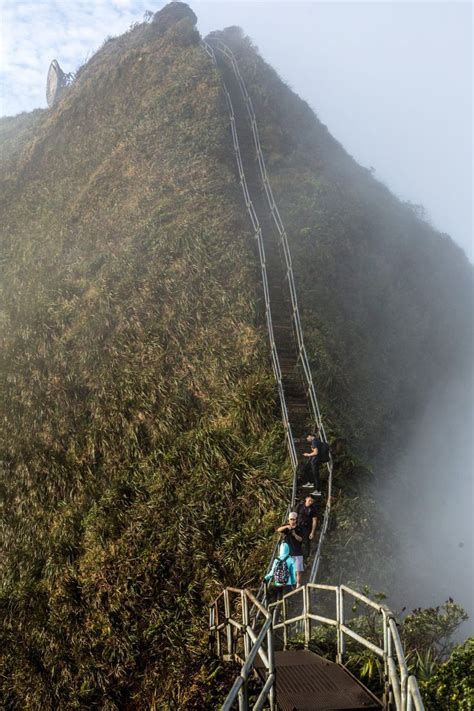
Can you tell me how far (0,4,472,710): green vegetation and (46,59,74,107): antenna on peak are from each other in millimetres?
22696

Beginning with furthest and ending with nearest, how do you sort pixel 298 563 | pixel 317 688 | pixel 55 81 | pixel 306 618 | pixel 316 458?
pixel 55 81 → pixel 316 458 → pixel 298 563 → pixel 306 618 → pixel 317 688

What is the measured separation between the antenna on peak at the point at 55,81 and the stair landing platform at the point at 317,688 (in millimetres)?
54299

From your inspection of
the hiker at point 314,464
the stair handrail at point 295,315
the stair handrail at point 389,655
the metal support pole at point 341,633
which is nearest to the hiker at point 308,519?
the stair handrail at point 295,315

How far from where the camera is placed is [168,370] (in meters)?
17.6

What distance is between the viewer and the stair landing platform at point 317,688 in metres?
5.90

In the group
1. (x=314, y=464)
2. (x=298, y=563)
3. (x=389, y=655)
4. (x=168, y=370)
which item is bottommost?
(x=389, y=655)

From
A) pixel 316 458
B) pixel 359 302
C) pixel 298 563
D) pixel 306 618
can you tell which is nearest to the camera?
pixel 306 618

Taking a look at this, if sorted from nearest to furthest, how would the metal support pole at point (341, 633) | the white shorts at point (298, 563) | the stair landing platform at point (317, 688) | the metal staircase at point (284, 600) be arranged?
the metal staircase at point (284, 600) < the stair landing platform at point (317, 688) < the metal support pole at point (341, 633) < the white shorts at point (298, 563)

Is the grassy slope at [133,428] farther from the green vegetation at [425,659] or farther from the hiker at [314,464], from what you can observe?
the green vegetation at [425,659]

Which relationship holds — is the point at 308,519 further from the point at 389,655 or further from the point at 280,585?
the point at 389,655

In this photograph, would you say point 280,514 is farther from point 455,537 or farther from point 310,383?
point 455,537

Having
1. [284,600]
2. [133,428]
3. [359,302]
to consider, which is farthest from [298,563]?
[359,302]

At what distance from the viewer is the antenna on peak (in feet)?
179

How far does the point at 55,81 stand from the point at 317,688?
196 ft
